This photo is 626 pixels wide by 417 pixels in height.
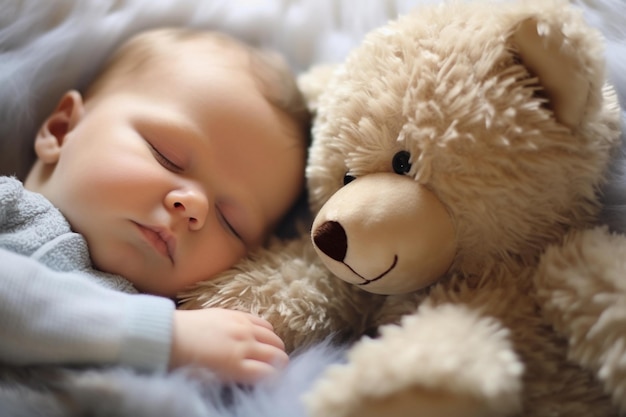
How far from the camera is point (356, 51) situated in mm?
755

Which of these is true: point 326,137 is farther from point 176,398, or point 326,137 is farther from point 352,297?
point 176,398

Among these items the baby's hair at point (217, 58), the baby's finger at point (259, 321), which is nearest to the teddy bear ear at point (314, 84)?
the baby's hair at point (217, 58)

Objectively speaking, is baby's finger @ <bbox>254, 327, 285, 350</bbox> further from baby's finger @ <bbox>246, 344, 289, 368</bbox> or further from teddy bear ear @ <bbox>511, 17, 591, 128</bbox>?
teddy bear ear @ <bbox>511, 17, 591, 128</bbox>

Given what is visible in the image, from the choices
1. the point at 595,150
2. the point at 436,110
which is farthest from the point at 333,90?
the point at 595,150

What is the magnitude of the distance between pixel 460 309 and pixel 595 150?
223mm

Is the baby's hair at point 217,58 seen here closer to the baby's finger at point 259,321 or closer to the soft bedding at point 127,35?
the soft bedding at point 127,35

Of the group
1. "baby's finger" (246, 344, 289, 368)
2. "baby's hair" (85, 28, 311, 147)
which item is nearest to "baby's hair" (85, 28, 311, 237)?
"baby's hair" (85, 28, 311, 147)

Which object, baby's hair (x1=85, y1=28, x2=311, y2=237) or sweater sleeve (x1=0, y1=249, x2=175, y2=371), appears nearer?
sweater sleeve (x1=0, y1=249, x2=175, y2=371)

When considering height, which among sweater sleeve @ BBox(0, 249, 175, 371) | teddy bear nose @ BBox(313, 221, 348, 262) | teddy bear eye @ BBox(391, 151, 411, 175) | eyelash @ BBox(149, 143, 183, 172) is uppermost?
teddy bear eye @ BBox(391, 151, 411, 175)

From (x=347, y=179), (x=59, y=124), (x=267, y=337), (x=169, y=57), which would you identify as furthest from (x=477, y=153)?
(x=59, y=124)

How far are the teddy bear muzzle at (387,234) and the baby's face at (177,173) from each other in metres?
0.22

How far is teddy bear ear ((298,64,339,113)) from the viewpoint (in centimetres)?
91

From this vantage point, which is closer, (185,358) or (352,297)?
(185,358)

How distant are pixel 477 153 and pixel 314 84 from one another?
1.24 ft
